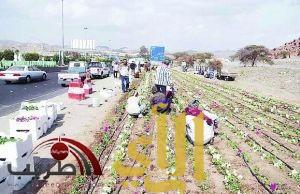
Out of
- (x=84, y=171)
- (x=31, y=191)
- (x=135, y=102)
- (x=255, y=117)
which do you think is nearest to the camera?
(x=31, y=191)

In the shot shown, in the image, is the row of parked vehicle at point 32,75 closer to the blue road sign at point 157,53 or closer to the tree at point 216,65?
the blue road sign at point 157,53

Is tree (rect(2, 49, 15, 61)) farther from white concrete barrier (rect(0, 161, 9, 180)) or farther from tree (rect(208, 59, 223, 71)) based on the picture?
white concrete barrier (rect(0, 161, 9, 180))

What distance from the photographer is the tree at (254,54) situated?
248 ft

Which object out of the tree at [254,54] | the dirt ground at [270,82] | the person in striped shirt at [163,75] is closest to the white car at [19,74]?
the person in striped shirt at [163,75]

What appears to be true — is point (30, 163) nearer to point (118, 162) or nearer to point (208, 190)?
point (118, 162)

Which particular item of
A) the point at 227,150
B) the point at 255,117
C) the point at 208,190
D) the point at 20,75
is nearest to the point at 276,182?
the point at 208,190

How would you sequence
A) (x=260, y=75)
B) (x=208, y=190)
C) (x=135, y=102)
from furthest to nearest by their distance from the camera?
(x=260, y=75)
(x=135, y=102)
(x=208, y=190)

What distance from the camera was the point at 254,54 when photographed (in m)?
76.8

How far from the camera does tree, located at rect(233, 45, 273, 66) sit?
248ft

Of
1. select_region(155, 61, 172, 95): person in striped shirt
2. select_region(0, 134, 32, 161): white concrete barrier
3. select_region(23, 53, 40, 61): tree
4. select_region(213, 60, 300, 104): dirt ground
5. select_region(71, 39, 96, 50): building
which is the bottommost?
select_region(213, 60, 300, 104): dirt ground

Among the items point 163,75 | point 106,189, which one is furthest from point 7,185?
point 163,75

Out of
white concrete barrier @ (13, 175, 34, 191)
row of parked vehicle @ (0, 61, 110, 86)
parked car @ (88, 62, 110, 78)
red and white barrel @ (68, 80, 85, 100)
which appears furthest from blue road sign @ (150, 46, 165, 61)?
parked car @ (88, 62, 110, 78)

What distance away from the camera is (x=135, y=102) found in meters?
15.3

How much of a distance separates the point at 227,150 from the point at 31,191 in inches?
226
